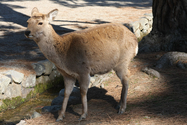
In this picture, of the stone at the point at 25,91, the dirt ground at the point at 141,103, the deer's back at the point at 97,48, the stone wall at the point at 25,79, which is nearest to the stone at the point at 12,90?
the stone wall at the point at 25,79

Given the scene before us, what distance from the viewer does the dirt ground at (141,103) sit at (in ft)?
13.4

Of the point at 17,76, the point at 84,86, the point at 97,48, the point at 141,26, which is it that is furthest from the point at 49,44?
the point at 141,26

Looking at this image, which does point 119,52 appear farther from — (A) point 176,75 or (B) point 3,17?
(B) point 3,17

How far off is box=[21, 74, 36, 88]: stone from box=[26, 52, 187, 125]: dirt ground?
6.39 ft

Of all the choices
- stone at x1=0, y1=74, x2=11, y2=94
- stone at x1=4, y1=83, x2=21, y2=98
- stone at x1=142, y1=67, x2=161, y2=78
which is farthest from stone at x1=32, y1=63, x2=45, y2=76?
stone at x1=142, y1=67, x2=161, y2=78

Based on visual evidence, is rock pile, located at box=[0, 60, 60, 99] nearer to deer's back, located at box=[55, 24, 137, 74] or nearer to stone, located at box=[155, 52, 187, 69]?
deer's back, located at box=[55, 24, 137, 74]

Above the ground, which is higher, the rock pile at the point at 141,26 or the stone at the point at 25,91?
the rock pile at the point at 141,26

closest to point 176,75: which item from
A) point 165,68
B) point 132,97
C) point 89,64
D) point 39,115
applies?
point 165,68

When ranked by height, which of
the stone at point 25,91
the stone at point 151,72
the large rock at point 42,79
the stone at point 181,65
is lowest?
the stone at point 25,91

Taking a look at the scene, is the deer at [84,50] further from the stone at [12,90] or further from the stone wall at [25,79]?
the stone at [12,90]

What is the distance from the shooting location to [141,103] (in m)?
4.73

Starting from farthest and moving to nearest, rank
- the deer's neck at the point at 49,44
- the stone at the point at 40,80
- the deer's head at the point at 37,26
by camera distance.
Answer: the stone at the point at 40,80 < the deer's neck at the point at 49,44 < the deer's head at the point at 37,26

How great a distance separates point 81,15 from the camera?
1468 cm

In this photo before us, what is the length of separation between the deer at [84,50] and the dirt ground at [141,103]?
9.2 inches
